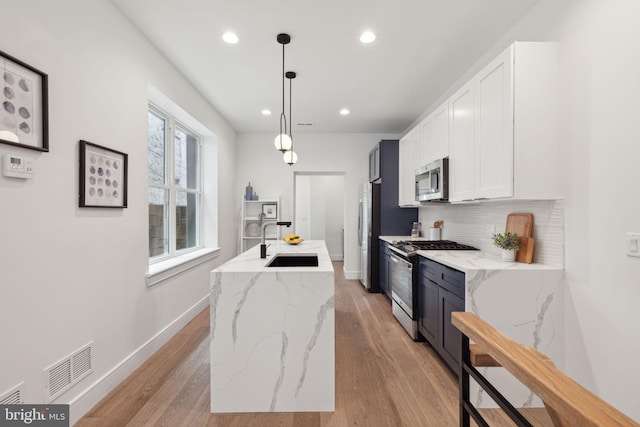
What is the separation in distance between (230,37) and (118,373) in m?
2.84

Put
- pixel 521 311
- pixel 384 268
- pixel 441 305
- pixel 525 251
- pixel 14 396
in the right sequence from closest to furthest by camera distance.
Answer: pixel 14 396, pixel 521 311, pixel 525 251, pixel 441 305, pixel 384 268

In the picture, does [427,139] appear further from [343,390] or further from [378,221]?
[343,390]

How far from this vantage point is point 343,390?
7.30 feet

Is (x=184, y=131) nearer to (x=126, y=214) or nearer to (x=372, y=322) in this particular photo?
(x=126, y=214)

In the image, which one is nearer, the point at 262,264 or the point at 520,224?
the point at 262,264

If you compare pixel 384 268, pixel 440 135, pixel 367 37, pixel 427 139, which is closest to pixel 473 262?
pixel 440 135

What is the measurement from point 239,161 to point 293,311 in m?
4.38

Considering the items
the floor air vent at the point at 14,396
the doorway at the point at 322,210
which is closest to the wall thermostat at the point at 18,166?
the floor air vent at the point at 14,396

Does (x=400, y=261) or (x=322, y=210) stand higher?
(x=322, y=210)

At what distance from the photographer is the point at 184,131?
4.15 m

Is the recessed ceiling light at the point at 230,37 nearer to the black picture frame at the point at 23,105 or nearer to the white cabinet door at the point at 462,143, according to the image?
the black picture frame at the point at 23,105

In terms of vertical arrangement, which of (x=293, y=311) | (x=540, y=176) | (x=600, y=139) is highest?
(x=600, y=139)

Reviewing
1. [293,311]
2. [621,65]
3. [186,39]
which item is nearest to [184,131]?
[186,39]

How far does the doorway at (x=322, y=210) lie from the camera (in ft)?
26.6
